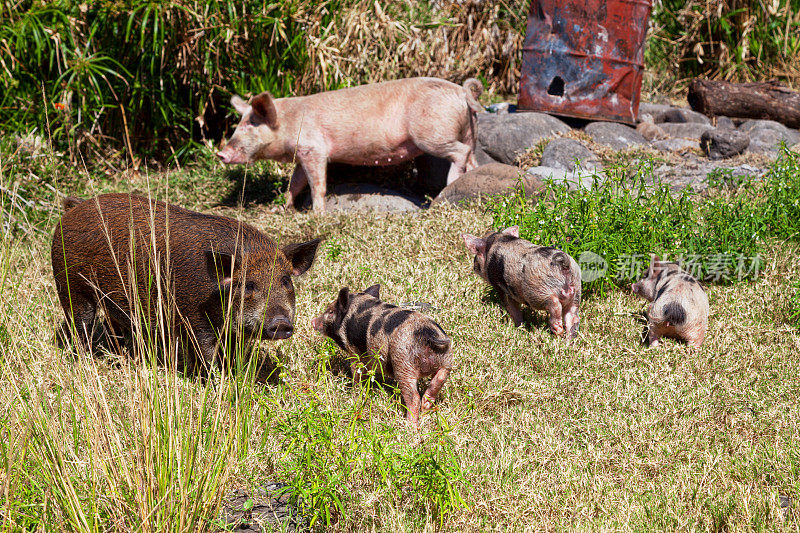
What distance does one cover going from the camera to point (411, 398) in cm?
372

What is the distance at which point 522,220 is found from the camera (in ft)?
17.8

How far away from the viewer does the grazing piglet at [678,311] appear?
437 centimetres

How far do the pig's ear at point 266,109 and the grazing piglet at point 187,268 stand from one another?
322 centimetres

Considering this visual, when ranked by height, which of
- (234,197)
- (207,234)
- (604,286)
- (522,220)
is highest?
(207,234)

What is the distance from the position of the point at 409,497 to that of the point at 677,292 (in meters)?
2.25

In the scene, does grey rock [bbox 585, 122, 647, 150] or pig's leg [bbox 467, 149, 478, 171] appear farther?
grey rock [bbox 585, 122, 647, 150]

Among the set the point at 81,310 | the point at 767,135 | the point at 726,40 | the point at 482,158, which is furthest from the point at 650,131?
the point at 81,310

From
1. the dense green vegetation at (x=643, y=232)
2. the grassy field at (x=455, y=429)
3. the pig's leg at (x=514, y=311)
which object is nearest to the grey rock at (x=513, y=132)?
the dense green vegetation at (x=643, y=232)

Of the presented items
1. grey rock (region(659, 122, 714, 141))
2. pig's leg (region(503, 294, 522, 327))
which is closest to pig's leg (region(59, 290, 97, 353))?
pig's leg (region(503, 294, 522, 327))

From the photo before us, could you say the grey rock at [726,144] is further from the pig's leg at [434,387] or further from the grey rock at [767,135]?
the pig's leg at [434,387]

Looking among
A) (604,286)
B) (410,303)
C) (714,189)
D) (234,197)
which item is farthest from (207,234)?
(714,189)

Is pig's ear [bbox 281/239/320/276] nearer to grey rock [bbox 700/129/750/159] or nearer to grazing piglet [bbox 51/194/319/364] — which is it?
grazing piglet [bbox 51/194/319/364]

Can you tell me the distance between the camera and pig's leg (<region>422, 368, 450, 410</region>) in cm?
372

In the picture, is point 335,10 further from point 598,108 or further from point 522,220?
point 522,220
